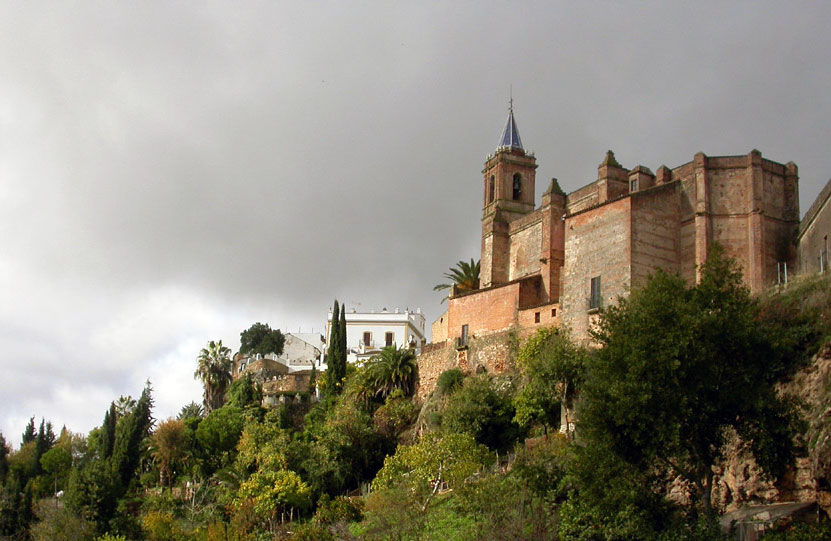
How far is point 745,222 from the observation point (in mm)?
33625

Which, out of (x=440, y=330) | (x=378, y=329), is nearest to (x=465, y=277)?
(x=440, y=330)

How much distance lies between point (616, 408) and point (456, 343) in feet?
70.9

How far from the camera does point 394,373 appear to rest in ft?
143

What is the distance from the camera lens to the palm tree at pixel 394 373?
4344 cm

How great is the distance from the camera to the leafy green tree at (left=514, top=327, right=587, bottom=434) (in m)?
32.2

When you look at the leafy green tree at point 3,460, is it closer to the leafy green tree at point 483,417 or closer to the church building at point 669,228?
the leafy green tree at point 483,417

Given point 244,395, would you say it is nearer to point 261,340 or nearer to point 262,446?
point 262,446

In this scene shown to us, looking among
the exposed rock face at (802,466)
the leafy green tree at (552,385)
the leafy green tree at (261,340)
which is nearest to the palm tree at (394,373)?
the leafy green tree at (552,385)

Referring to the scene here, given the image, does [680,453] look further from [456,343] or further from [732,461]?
[456,343]

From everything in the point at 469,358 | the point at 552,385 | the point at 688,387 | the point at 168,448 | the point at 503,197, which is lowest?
the point at 168,448

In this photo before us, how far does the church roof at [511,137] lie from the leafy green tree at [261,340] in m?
34.3

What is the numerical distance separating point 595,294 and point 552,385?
157 inches

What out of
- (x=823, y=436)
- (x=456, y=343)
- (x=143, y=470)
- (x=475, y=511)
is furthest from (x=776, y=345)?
(x=143, y=470)

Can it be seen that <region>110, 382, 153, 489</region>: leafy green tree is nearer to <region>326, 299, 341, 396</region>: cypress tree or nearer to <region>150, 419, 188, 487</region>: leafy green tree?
<region>150, 419, 188, 487</region>: leafy green tree
